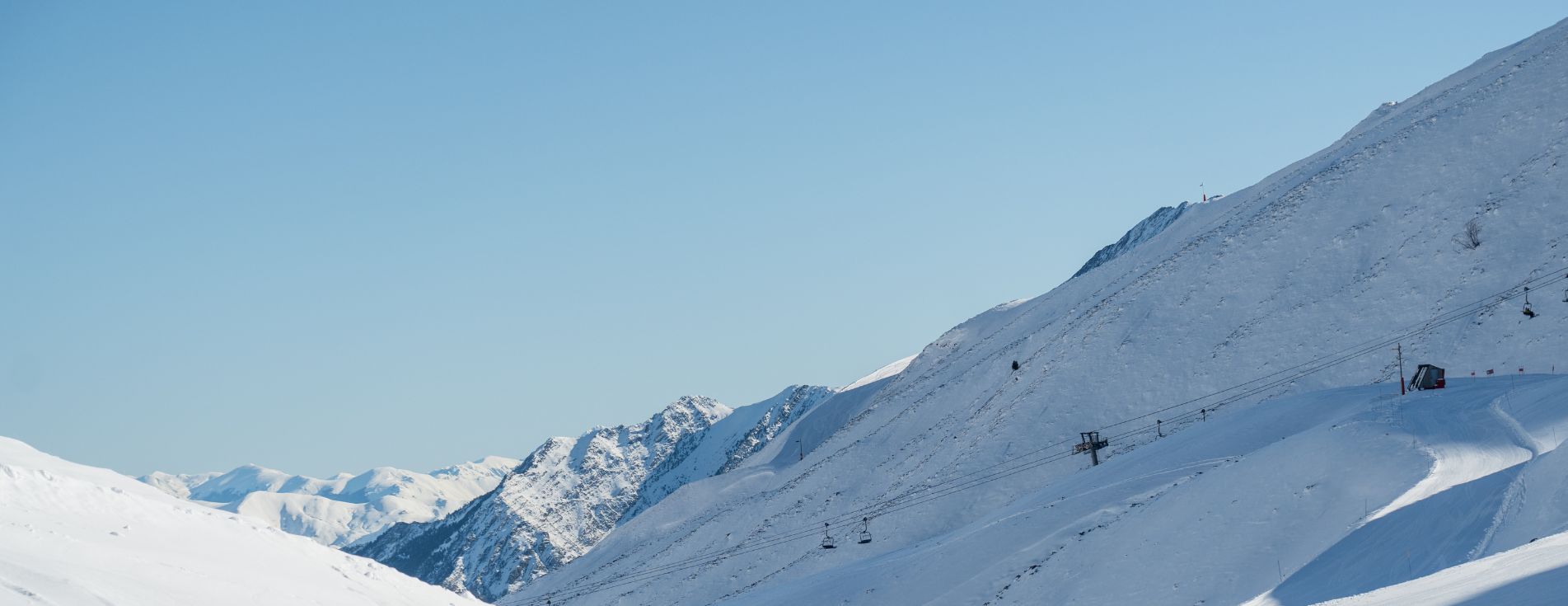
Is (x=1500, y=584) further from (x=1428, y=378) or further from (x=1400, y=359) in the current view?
(x=1400, y=359)

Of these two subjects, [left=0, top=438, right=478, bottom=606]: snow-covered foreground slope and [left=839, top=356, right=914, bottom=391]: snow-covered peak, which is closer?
[left=0, top=438, right=478, bottom=606]: snow-covered foreground slope

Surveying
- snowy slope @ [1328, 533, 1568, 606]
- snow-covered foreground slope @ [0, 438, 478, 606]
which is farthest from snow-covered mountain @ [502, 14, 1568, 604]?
snow-covered foreground slope @ [0, 438, 478, 606]

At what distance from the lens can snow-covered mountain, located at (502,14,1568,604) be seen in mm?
36469

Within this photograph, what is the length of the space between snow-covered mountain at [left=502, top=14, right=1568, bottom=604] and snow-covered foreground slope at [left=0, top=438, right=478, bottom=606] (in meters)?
17.3

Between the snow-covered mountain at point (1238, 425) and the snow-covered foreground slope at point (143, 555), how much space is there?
17329mm

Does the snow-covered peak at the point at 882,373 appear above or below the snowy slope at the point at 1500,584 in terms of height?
above

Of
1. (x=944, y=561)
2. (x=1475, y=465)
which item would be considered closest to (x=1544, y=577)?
(x=1475, y=465)

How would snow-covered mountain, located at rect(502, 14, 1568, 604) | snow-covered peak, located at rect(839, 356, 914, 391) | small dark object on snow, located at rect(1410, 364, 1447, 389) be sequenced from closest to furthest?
snow-covered mountain, located at rect(502, 14, 1568, 604) < small dark object on snow, located at rect(1410, 364, 1447, 389) < snow-covered peak, located at rect(839, 356, 914, 391)

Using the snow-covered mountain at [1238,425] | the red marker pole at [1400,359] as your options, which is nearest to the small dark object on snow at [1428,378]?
the red marker pole at [1400,359]

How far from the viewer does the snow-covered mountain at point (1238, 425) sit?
36469mm

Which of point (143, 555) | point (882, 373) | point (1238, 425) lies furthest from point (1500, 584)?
point (882, 373)

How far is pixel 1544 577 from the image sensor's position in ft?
50.4

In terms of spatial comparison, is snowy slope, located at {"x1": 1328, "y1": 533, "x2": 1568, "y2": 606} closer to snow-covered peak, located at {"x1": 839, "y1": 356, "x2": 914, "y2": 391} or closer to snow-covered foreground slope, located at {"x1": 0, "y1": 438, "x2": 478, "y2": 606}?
snow-covered foreground slope, located at {"x1": 0, "y1": 438, "x2": 478, "y2": 606}

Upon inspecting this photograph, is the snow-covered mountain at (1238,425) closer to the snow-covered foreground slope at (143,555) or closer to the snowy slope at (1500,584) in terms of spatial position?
the snowy slope at (1500,584)
